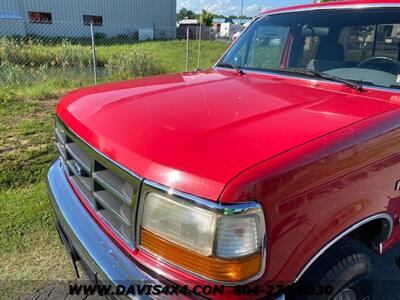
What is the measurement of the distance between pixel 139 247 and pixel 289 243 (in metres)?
0.65

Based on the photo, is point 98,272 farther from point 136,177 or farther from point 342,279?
point 342,279

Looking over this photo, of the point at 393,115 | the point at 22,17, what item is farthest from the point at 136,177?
the point at 22,17

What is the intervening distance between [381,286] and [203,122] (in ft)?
6.64

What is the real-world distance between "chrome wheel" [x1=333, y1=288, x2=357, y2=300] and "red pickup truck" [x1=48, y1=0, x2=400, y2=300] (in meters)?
0.01

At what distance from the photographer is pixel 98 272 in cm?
180

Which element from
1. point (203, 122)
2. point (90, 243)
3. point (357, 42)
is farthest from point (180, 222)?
point (357, 42)

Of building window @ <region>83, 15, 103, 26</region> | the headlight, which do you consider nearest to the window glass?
the headlight

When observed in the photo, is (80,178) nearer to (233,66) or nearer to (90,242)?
(90,242)

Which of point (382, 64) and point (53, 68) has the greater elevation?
point (382, 64)

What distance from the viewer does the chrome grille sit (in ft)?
5.51

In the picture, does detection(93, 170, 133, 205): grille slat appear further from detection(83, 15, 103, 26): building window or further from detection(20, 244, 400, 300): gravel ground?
detection(83, 15, 103, 26): building window

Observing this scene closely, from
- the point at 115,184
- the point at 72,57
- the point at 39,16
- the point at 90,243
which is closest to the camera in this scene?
the point at 115,184

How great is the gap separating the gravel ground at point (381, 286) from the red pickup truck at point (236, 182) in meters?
0.64

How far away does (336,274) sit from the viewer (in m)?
1.85
